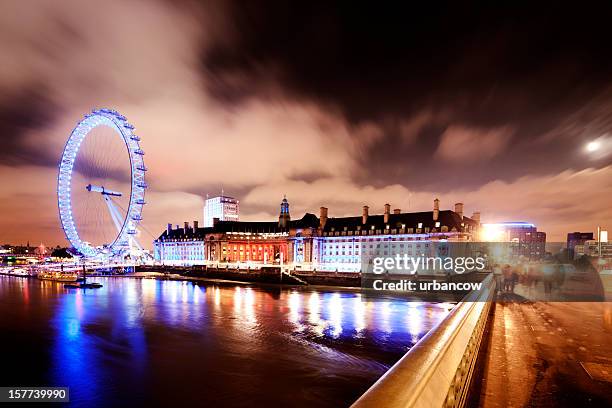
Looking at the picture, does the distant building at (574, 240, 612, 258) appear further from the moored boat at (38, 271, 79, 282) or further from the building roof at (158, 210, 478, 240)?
the moored boat at (38, 271, 79, 282)

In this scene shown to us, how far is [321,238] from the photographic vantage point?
11000 cm

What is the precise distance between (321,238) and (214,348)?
272 ft

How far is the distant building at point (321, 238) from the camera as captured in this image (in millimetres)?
88562

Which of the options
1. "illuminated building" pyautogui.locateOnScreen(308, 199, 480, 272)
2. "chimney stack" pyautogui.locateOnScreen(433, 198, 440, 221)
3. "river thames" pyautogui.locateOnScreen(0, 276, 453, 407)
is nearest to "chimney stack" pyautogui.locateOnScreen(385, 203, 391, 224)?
"illuminated building" pyautogui.locateOnScreen(308, 199, 480, 272)

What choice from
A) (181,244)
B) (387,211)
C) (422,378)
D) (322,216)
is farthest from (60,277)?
(422,378)

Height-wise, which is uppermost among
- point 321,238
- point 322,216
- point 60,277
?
point 322,216

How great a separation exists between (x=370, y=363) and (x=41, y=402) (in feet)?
61.6

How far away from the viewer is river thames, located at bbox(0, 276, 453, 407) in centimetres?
1992

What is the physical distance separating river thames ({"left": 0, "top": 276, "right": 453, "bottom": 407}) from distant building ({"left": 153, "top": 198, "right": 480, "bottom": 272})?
40.3 meters

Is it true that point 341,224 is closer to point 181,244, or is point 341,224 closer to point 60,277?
point 181,244

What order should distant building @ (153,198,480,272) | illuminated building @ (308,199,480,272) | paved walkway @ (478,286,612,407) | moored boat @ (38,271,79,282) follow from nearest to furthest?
1. paved walkway @ (478,286,612,407)
2. illuminated building @ (308,199,480,272)
3. moored boat @ (38,271,79,282)
4. distant building @ (153,198,480,272)

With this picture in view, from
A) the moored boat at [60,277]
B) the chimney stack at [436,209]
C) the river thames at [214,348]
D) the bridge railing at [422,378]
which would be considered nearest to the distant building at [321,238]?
the chimney stack at [436,209]

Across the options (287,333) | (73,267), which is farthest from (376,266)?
(73,267)

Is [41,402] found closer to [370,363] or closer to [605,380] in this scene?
[370,363]
